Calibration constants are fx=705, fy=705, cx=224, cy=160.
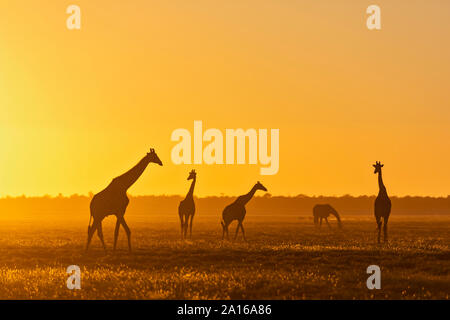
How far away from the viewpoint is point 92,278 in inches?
802

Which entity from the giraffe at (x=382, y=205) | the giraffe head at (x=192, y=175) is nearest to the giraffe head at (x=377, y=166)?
the giraffe at (x=382, y=205)

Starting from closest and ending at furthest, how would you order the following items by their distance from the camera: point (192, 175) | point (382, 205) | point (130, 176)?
1. point (130, 176)
2. point (382, 205)
3. point (192, 175)

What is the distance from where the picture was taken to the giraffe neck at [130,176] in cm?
2952

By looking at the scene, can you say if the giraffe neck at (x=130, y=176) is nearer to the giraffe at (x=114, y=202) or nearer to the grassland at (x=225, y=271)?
the giraffe at (x=114, y=202)

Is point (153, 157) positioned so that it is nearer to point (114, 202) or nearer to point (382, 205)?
A: point (114, 202)

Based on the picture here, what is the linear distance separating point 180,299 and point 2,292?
5008 millimetres

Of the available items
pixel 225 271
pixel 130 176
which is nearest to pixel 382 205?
pixel 130 176

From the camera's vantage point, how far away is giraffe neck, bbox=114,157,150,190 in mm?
29516

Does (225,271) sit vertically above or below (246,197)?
below

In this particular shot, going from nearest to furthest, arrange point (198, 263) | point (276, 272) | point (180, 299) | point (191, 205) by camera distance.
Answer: point (180, 299) < point (276, 272) < point (198, 263) < point (191, 205)

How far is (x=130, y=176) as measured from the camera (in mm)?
29812
